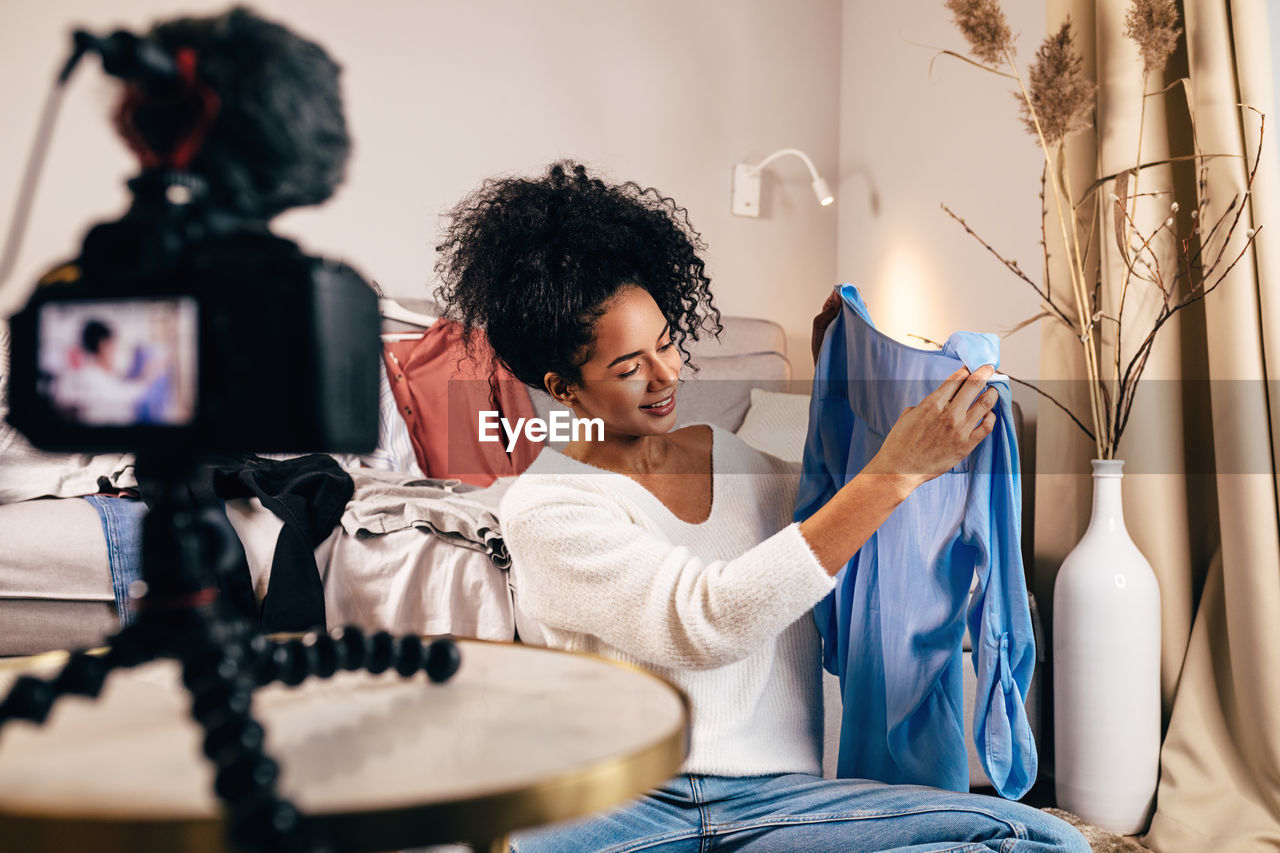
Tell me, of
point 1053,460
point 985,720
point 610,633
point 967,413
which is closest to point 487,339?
point 610,633

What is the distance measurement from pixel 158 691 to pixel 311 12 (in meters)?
2.60

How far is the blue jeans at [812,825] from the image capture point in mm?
761

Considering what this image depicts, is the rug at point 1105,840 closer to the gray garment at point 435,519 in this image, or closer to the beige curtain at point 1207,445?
the beige curtain at point 1207,445

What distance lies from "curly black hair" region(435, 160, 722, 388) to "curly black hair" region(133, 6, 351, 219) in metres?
0.64

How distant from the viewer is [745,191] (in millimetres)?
3055

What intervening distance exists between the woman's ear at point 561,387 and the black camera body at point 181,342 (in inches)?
27.9

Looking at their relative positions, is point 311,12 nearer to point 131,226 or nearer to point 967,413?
point 967,413

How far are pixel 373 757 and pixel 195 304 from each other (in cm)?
19

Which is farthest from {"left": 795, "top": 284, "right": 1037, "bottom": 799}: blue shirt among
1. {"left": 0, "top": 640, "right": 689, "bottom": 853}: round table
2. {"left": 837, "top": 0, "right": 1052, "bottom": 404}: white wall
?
{"left": 837, "top": 0, "right": 1052, "bottom": 404}: white wall

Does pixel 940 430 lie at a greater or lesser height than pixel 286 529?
greater

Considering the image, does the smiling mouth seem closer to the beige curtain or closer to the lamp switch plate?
the beige curtain

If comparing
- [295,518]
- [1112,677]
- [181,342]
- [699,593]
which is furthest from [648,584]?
[1112,677]

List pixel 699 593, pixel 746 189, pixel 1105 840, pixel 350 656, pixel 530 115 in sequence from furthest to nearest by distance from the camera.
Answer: pixel 746 189, pixel 530 115, pixel 1105 840, pixel 699 593, pixel 350 656

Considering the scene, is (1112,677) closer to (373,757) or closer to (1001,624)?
(1001,624)
